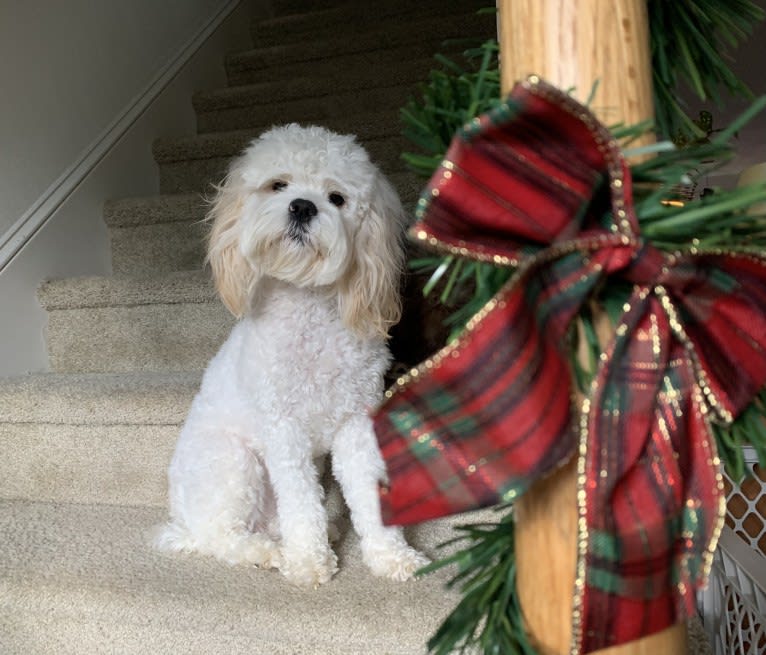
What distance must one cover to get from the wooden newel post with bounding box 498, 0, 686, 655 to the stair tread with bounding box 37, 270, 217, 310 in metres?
1.30

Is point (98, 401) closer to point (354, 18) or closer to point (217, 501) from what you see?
point (217, 501)

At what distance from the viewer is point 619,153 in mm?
370

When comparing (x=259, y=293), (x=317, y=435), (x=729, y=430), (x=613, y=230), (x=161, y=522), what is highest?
(x=613, y=230)

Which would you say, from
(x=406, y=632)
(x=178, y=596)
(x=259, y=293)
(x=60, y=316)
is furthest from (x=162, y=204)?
(x=406, y=632)

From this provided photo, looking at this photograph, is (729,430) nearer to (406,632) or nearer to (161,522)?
(406,632)

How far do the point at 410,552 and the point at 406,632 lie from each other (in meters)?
0.17

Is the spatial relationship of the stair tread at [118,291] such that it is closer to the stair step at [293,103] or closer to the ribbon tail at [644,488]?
the stair step at [293,103]

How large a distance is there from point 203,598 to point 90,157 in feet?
4.61

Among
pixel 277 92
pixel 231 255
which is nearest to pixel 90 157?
pixel 277 92

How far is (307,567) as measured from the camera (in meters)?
1.03

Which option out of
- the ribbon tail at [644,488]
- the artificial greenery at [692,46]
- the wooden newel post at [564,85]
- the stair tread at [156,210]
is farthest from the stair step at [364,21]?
the ribbon tail at [644,488]

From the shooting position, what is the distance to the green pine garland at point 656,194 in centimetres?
39

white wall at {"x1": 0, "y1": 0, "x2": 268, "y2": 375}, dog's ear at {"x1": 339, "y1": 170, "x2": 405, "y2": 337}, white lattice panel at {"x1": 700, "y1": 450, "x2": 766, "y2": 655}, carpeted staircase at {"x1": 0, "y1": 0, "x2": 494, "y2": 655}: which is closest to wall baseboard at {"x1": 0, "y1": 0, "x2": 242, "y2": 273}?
white wall at {"x1": 0, "y1": 0, "x2": 268, "y2": 375}

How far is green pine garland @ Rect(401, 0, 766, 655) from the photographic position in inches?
15.4
